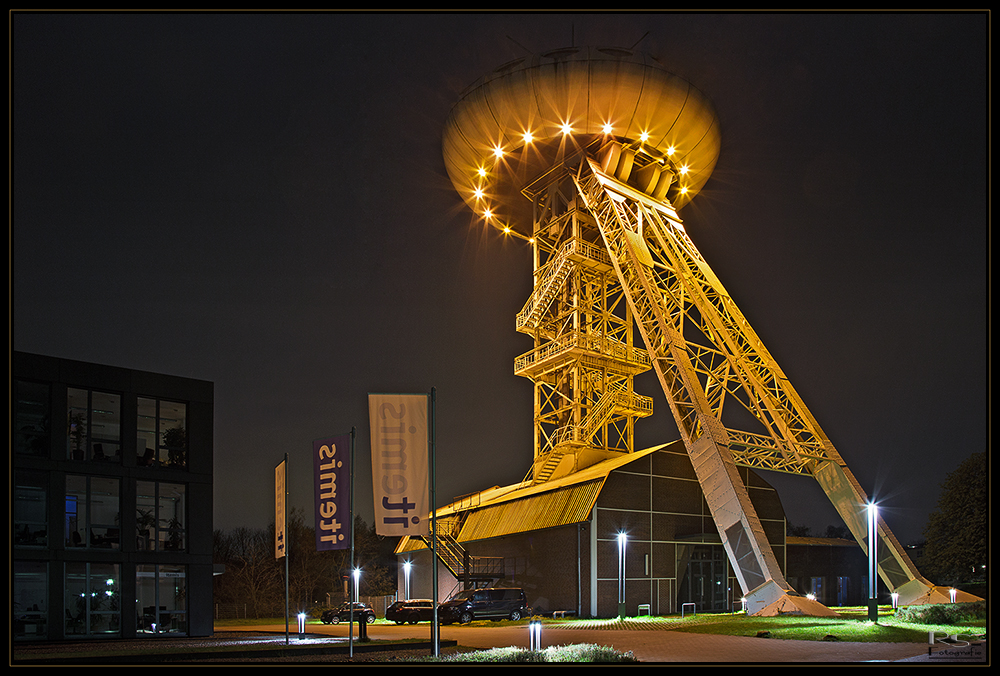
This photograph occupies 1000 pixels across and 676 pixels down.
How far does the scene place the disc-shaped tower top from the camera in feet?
131

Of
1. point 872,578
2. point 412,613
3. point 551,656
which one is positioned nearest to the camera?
point 551,656

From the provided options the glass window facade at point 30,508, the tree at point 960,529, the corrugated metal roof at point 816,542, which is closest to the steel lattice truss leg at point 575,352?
the corrugated metal roof at point 816,542

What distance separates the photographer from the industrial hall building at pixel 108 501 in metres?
24.1

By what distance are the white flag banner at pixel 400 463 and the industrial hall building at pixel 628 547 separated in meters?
14.2

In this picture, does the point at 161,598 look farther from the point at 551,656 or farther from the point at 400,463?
the point at 551,656

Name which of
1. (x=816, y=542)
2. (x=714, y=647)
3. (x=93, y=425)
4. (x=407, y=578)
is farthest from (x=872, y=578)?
(x=407, y=578)

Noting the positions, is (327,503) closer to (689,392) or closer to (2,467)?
(2,467)

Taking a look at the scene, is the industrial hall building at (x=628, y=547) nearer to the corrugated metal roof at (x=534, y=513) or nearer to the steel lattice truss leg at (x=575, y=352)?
the corrugated metal roof at (x=534, y=513)

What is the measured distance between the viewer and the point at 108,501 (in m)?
25.8

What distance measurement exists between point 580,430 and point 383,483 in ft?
86.7

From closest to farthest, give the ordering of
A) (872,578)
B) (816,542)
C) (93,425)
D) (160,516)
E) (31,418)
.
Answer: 1. (872,578)
2. (31,418)
3. (93,425)
4. (160,516)
5. (816,542)

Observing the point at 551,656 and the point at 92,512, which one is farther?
the point at 92,512

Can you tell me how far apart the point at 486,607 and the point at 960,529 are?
23.6 meters

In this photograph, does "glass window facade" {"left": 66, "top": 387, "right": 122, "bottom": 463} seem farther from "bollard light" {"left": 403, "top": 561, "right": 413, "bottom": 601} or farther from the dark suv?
"bollard light" {"left": 403, "top": 561, "right": 413, "bottom": 601}
